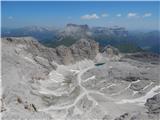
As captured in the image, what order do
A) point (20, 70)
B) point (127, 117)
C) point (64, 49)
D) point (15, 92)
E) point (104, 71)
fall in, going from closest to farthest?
point (127, 117) → point (15, 92) → point (20, 70) → point (104, 71) → point (64, 49)

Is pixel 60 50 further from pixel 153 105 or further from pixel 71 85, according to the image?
pixel 153 105

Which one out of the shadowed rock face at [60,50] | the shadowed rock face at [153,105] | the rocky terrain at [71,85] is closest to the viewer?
the shadowed rock face at [153,105]

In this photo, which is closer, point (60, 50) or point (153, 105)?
point (153, 105)

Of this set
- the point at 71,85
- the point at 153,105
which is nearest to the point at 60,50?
the point at 71,85

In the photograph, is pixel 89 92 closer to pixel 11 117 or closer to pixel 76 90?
pixel 76 90

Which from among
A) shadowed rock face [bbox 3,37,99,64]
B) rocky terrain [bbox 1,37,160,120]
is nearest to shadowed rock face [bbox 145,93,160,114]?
rocky terrain [bbox 1,37,160,120]

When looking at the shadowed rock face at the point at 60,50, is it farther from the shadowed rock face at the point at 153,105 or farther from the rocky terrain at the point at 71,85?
the shadowed rock face at the point at 153,105

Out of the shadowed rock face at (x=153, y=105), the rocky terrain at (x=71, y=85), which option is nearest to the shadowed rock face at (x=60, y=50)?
the rocky terrain at (x=71, y=85)

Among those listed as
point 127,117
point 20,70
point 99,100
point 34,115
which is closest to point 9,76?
point 20,70
